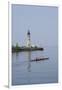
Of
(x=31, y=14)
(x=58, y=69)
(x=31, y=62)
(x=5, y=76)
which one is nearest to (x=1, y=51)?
(x=5, y=76)

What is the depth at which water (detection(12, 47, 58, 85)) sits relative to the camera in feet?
11.1

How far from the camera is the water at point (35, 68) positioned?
3373 millimetres

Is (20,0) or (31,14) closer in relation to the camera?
(20,0)

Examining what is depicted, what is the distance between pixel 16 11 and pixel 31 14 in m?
0.27

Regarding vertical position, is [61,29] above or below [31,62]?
above

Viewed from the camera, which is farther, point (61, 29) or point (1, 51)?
point (61, 29)

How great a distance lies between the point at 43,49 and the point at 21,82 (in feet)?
2.26

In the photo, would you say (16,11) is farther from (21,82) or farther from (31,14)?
(21,82)

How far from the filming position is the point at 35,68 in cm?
345

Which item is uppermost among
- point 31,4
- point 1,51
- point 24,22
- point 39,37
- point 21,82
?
point 31,4

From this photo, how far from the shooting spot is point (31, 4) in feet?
10.7

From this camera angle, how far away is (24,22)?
11.1ft

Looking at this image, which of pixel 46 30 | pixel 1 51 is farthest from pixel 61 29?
pixel 1 51

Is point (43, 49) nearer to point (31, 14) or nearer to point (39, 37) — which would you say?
point (39, 37)
